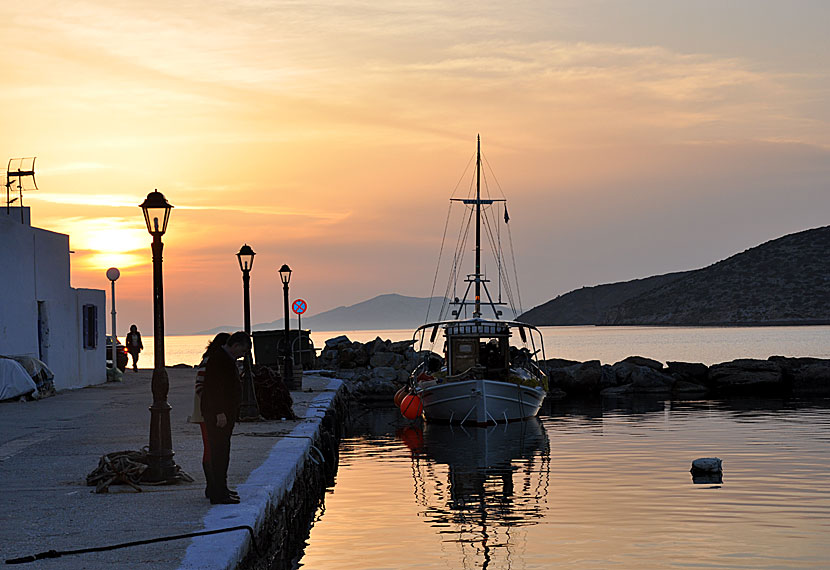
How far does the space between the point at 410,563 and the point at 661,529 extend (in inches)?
167

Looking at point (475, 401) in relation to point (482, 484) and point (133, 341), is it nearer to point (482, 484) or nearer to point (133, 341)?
point (482, 484)

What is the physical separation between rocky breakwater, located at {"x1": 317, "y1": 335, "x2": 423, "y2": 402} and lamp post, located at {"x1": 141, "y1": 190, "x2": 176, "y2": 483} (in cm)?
3516

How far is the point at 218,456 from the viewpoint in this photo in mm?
11648

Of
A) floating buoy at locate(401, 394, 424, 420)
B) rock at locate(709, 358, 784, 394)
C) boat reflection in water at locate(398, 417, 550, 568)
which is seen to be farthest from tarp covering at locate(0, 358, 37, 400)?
rock at locate(709, 358, 784, 394)

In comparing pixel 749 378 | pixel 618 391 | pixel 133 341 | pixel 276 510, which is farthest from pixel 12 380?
pixel 749 378

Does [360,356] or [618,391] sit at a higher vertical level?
[360,356]

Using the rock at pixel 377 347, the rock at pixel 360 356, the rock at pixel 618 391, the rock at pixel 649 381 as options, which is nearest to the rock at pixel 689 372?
the rock at pixel 649 381

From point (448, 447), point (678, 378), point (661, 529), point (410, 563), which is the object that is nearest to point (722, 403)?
point (678, 378)

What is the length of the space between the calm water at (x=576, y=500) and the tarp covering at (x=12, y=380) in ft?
26.9

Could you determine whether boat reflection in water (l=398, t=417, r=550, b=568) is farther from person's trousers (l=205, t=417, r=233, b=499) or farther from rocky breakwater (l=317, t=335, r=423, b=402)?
rocky breakwater (l=317, t=335, r=423, b=402)

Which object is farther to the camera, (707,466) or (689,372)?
(689,372)

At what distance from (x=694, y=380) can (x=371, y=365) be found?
672 inches

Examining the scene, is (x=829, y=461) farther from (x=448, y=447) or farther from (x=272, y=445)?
(x=272, y=445)

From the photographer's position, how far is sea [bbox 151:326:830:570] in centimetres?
1479
